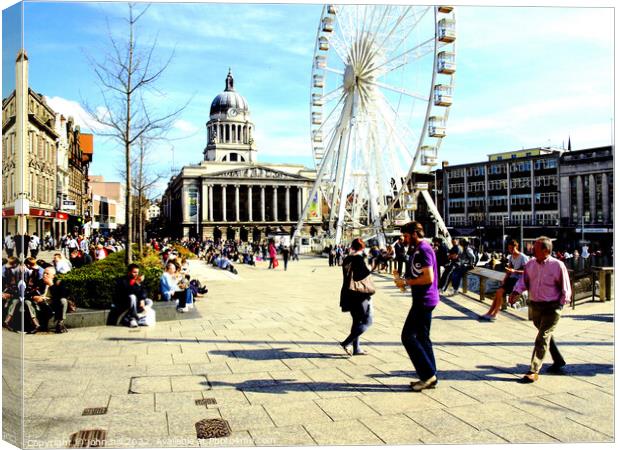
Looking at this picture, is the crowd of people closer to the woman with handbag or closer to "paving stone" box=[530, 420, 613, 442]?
the woman with handbag

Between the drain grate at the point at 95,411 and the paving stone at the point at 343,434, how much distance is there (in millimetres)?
1989

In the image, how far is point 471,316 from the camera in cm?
1153

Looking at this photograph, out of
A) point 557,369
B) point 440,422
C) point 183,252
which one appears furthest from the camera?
point 183,252

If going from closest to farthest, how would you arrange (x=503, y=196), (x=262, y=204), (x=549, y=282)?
(x=549, y=282)
(x=503, y=196)
(x=262, y=204)

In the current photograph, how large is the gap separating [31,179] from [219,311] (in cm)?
736

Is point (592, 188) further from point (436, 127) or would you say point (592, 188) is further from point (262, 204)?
point (262, 204)

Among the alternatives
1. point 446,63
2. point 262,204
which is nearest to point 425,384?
point 446,63

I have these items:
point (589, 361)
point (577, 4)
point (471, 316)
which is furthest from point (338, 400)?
point (471, 316)

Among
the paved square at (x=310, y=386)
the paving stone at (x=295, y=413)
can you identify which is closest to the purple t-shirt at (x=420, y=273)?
the paved square at (x=310, y=386)

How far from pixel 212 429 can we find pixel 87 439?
1052mm

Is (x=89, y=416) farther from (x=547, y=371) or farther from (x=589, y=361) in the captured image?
(x=589, y=361)

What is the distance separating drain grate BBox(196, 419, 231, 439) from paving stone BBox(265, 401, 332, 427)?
0.46m

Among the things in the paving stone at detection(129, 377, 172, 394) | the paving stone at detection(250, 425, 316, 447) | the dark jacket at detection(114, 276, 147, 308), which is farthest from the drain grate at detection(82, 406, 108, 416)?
the dark jacket at detection(114, 276, 147, 308)

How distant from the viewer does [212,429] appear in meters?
4.99
